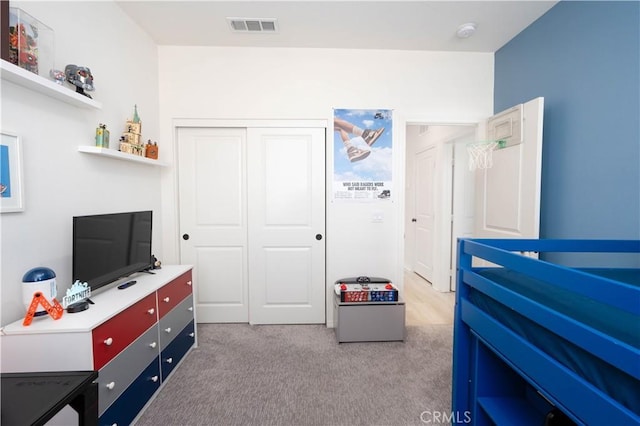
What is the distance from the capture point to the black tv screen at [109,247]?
4.93ft

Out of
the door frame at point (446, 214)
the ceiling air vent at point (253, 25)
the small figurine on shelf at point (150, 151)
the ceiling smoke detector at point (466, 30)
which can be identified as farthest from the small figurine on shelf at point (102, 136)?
the door frame at point (446, 214)

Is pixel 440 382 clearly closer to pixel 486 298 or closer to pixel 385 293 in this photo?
pixel 385 293

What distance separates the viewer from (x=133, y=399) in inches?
59.9

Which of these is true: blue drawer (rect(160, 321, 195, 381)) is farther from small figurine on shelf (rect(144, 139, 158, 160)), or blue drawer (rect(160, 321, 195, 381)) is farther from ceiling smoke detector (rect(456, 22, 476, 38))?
ceiling smoke detector (rect(456, 22, 476, 38))

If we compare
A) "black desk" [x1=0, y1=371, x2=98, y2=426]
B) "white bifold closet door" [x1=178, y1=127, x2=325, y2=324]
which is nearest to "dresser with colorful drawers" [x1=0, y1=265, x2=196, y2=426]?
"black desk" [x1=0, y1=371, x2=98, y2=426]

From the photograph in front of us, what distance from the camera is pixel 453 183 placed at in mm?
3721

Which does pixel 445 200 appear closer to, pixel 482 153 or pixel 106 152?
pixel 482 153

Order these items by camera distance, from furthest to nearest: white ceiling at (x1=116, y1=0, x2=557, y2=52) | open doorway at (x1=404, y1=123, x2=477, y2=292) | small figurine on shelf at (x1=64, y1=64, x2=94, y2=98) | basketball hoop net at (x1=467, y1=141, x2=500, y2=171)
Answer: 1. open doorway at (x1=404, y1=123, x2=477, y2=292)
2. basketball hoop net at (x1=467, y1=141, x2=500, y2=171)
3. white ceiling at (x1=116, y1=0, x2=557, y2=52)
4. small figurine on shelf at (x1=64, y1=64, x2=94, y2=98)

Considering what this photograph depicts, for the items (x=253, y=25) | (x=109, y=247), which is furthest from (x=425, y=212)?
(x=109, y=247)

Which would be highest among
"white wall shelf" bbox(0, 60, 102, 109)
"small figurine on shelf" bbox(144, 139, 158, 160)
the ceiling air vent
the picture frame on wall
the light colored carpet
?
the ceiling air vent

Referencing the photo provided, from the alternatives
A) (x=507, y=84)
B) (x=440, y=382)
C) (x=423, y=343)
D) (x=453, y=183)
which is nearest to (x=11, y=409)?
(x=440, y=382)

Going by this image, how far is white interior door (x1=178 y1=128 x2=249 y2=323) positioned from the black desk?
188 centimetres

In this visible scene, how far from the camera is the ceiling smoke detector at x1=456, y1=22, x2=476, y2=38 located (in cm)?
228

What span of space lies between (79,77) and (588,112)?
3270 millimetres
